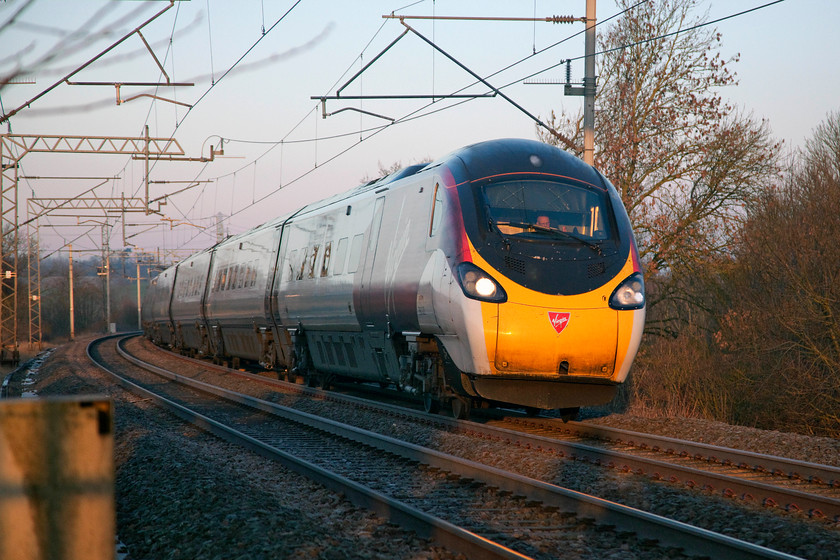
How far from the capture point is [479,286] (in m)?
9.91

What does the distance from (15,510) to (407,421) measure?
401 inches

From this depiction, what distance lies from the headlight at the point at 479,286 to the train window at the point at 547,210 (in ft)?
2.46

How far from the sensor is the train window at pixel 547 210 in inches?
416

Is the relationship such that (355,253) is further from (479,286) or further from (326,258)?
(479,286)

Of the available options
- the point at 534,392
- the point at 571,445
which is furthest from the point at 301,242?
the point at 571,445

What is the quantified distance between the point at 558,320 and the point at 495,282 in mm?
841

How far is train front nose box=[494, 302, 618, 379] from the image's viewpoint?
9.89 m

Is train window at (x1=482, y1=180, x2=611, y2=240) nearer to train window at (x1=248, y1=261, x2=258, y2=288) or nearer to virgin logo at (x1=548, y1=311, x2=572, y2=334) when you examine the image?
virgin logo at (x1=548, y1=311, x2=572, y2=334)

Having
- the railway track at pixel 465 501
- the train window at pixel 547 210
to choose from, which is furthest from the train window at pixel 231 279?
the train window at pixel 547 210

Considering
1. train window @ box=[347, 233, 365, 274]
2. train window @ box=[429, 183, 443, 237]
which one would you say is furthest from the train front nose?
train window @ box=[347, 233, 365, 274]

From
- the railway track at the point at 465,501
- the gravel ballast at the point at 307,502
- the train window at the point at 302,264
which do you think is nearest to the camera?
the railway track at the point at 465,501

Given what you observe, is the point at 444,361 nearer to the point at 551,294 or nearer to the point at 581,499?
the point at 551,294

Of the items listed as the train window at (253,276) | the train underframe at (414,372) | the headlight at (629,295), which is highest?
the train window at (253,276)

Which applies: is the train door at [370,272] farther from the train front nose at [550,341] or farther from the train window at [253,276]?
the train window at [253,276]
